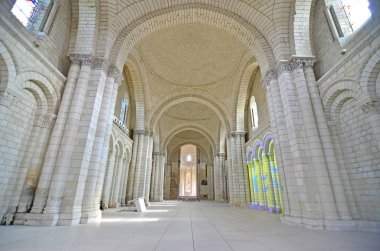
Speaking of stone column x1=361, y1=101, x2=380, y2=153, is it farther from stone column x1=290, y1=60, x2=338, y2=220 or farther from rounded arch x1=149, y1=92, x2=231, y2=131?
rounded arch x1=149, y1=92, x2=231, y2=131

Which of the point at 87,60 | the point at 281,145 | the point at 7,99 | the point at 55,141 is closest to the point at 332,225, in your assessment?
the point at 281,145

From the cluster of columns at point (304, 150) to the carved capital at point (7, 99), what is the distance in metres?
8.77

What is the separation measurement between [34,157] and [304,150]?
350 inches

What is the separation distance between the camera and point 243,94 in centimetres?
1619

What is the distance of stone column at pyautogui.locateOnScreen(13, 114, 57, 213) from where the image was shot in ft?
18.7

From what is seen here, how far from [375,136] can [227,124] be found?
41.4 ft

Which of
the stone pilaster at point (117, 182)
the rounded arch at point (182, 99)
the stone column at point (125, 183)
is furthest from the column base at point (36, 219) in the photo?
the rounded arch at point (182, 99)

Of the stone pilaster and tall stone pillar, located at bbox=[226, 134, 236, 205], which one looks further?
tall stone pillar, located at bbox=[226, 134, 236, 205]

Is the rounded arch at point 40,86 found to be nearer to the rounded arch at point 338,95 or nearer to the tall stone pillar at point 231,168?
the rounded arch at point 338,95

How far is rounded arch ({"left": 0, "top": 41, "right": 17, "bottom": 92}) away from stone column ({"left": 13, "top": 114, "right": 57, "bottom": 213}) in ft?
4.88

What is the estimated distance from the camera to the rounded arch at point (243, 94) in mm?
14772

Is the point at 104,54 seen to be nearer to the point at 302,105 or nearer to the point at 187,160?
the point at 302,105

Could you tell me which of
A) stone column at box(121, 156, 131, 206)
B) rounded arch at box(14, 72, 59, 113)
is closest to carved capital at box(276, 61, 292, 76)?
rounded arch at box(14, 72, 59, 113)

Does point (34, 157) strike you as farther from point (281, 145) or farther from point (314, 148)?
A: point (314, 148)
